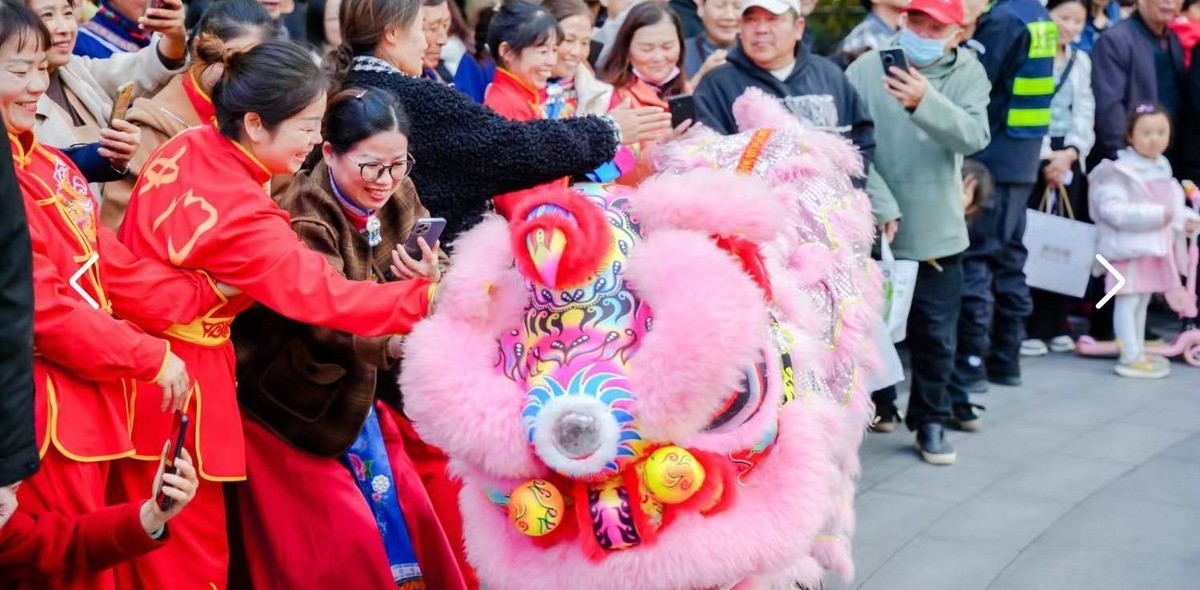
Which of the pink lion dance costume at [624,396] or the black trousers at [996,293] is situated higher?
the pink lion dance costume at [624,396]

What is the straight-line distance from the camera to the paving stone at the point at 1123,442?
6336 millimetres

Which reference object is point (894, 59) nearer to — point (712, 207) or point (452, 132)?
point (452, 132)

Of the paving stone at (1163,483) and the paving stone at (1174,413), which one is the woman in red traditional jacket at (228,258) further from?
the paving stone at (1174,413)

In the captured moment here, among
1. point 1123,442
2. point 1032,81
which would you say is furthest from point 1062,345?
point 1123,442

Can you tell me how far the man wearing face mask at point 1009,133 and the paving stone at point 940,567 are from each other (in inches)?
85.9

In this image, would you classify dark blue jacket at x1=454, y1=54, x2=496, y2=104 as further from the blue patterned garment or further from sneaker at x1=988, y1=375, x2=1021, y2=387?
sneaker at x1=988, y1=375, x2=1021, y2=387

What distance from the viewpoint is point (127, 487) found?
3.52 metres

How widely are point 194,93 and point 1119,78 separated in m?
6.04

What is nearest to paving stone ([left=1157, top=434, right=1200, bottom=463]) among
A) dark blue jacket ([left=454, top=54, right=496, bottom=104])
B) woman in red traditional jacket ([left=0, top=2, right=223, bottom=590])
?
dark blue jacket ([left=454, top=54, right=496, bottom=104])

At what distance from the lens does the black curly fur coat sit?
4.14 meters

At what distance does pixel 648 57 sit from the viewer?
611 cm

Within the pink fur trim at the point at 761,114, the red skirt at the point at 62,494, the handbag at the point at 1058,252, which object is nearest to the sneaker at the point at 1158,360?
the handbag at the point at 1058,252

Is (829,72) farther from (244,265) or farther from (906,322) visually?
(244,265)

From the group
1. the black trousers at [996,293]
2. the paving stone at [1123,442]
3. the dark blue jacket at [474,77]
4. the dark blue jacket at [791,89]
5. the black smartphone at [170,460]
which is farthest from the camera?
the black trousers at [996,293]
